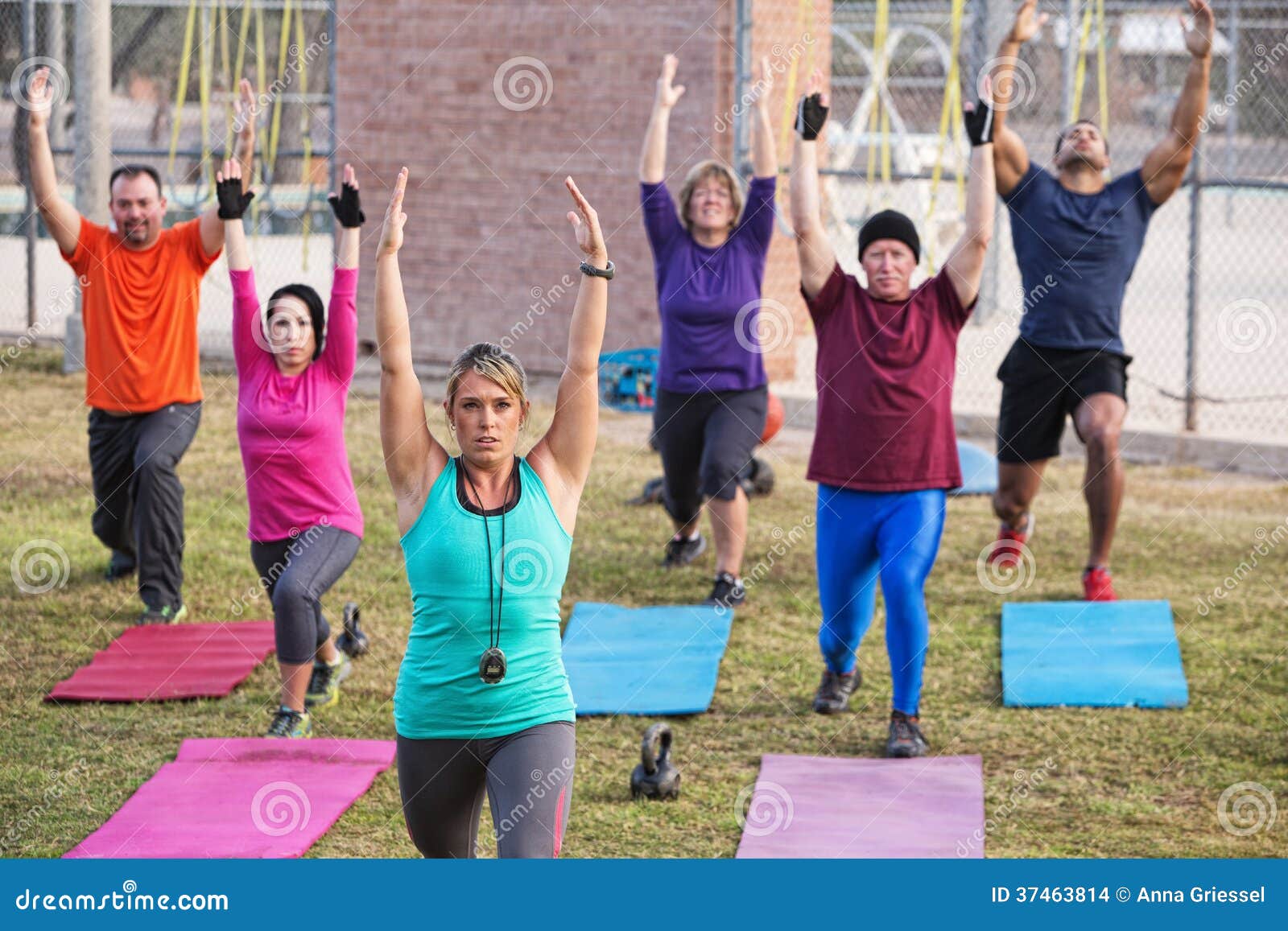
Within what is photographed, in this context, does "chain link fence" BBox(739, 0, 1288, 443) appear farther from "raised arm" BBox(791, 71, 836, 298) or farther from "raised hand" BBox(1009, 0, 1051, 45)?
"raised arm" BBox(791, 71, 836, 298)

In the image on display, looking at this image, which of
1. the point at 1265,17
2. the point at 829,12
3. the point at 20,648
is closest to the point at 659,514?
the point at 20,648

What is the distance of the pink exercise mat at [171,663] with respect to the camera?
6539 millimetres

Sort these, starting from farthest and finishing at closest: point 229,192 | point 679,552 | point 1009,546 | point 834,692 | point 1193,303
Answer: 1. point 1193,303
2. point 679,552
3. point 1009,546
4. point 834,692
5. point 229,192

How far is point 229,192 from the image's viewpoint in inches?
243

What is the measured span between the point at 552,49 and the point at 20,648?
711 centimetres

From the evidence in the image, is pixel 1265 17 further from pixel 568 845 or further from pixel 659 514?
pixel 568 845

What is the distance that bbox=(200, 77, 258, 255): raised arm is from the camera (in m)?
6.32

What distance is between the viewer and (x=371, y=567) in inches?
326

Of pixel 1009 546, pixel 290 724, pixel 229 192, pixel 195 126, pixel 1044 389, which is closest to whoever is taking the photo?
pixel 290 724

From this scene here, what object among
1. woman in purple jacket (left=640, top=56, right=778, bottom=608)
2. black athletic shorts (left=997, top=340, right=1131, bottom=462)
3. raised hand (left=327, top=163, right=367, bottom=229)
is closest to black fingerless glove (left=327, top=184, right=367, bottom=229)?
raised hand (left=327, top=163, right=367, bottom=229)

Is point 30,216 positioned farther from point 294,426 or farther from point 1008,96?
point 1008,96

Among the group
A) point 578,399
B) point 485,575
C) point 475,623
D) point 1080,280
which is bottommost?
point 475,623

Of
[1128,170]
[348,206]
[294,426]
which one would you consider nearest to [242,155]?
[294,426]

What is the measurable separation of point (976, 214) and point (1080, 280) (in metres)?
1.90
